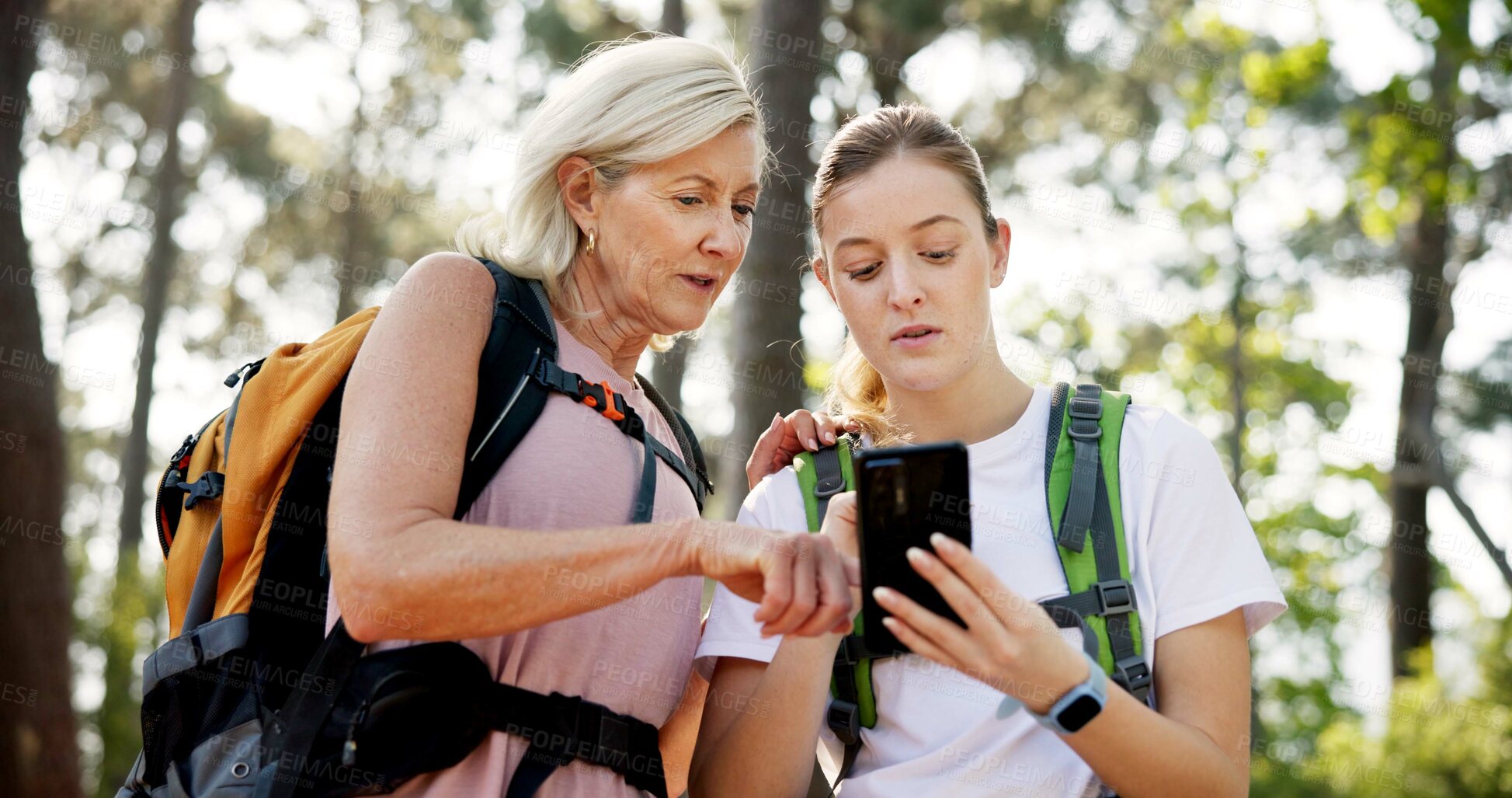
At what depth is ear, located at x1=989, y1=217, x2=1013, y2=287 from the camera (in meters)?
3.18

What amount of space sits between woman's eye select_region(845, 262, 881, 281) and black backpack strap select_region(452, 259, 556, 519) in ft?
2.70

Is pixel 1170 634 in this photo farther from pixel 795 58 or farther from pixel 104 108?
pixel 104 108

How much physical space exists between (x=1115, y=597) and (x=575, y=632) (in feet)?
3.76

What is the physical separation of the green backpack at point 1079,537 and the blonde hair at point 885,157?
22cm

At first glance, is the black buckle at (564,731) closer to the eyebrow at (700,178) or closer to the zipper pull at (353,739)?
the zipper pull at (353,739)

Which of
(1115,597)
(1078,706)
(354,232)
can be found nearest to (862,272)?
(1115,597)

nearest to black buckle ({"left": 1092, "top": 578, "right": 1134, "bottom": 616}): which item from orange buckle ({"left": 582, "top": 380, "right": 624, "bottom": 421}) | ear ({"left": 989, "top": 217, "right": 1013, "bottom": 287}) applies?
ear ({"left": 989, "top": 217, "right": 1013, "bottom": 287})

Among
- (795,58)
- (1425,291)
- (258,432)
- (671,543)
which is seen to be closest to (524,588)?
(671,543)

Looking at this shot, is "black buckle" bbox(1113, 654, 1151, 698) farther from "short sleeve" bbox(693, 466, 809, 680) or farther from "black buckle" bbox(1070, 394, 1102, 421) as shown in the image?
"short sleeve" bbox(693, 466, 809, 680)

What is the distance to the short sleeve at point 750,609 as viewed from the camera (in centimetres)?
274

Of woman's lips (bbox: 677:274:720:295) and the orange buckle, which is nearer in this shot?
the orange buckle

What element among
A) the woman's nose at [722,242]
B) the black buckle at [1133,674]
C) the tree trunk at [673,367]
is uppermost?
the woman's nose at [722,242]

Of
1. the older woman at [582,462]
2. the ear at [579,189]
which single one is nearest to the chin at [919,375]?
the older woman at [582,462]

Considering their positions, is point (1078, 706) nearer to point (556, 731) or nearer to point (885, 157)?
point (556, 731)
